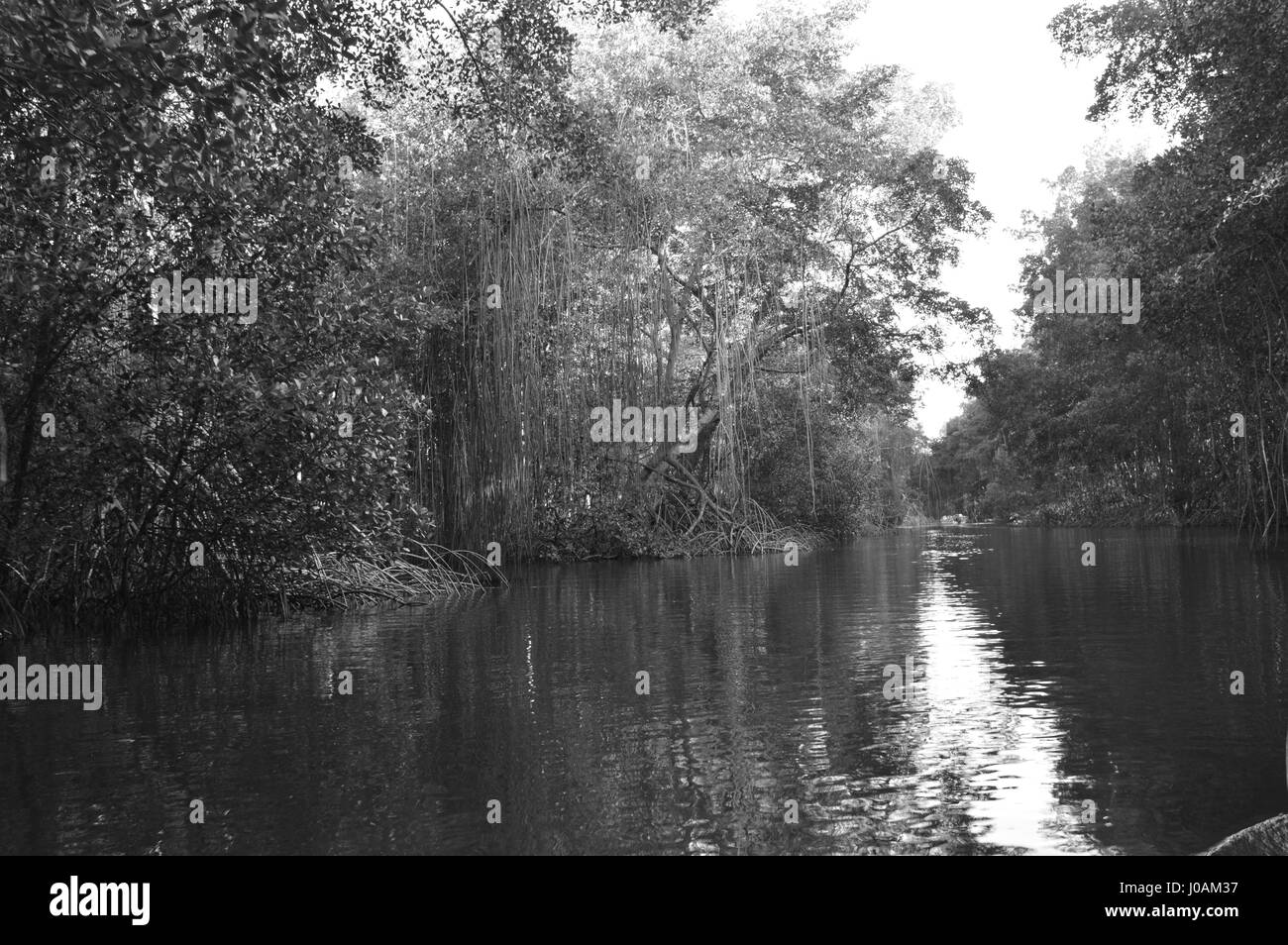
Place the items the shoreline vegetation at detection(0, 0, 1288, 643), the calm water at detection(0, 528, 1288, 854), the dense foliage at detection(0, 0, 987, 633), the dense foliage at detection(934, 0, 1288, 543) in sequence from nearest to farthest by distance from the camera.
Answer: the calm water at detection(0, 528, 1288, 854) < the dense foliage at detection(0, 0, 987, 633) < the shoreline vegetation at detection(0, 0, 1288, 643) < the dense foliage at detection(934, 0, 1288, 543)

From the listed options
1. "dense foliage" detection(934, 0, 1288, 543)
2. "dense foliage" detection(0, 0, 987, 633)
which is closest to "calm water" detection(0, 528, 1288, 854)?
"dense foliage" detection(0, 0, 987, 633)

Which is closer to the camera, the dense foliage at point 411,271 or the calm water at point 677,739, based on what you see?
the calm water at point 677,739

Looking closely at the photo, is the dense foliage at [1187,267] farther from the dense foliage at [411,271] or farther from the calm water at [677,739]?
the calm water at [677,739]

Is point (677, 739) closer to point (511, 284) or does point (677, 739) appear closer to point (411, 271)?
point (511, 284)

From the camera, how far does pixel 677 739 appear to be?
543 centimetres

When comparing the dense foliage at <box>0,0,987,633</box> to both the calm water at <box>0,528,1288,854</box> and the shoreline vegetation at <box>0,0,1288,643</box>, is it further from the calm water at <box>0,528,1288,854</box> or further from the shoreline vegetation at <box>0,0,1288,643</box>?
the calm water at <box>0,528,1288,854</box>

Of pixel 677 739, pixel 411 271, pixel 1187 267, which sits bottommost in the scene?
pixel 677 739

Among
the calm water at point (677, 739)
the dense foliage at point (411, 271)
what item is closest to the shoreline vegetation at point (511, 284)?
the dense foliage at point (411, 271)

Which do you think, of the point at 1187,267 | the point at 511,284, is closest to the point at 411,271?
the point at 511,284

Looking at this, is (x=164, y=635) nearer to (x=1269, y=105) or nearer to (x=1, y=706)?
(x=1, y=706)

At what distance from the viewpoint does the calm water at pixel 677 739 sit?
12.8 feet

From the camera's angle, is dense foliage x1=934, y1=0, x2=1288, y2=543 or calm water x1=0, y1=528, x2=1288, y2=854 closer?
calm water x1=0, y1=528, x2=1288, y2=854

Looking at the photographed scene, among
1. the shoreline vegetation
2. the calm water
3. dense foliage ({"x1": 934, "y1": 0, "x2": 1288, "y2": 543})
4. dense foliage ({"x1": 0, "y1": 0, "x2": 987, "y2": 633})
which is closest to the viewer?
the calm water

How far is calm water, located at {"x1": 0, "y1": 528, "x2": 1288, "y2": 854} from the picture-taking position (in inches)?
154
